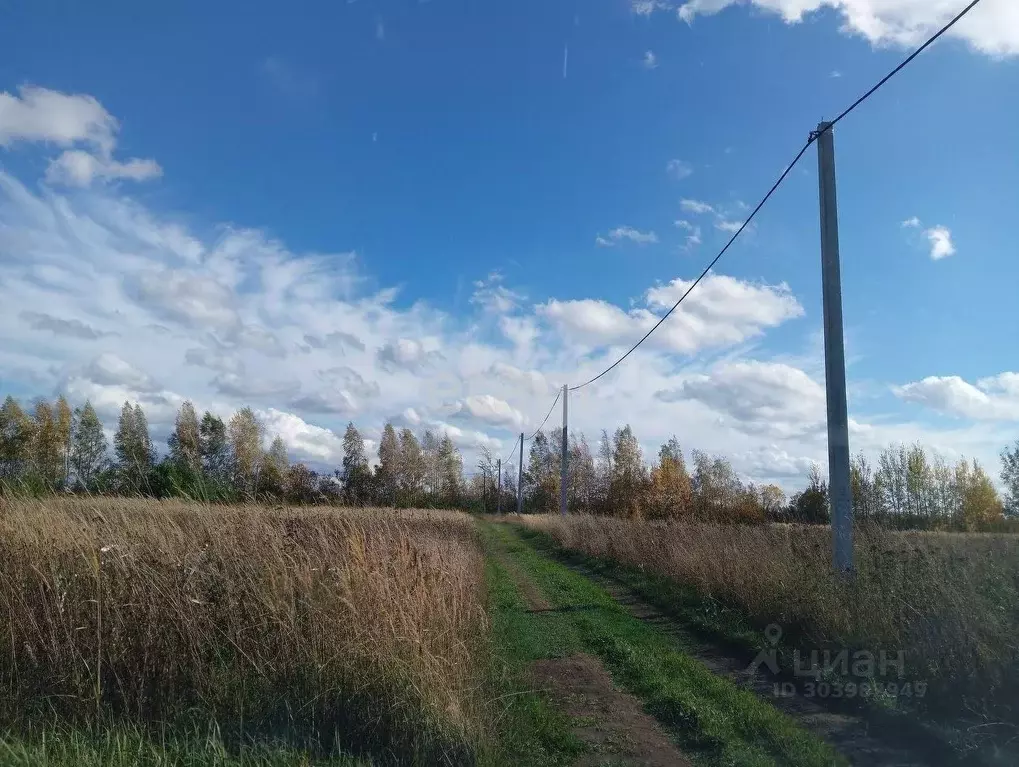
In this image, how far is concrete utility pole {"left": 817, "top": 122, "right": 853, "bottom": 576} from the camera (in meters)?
9.72

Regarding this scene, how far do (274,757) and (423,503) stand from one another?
34.2 metres

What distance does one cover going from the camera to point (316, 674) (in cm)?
574

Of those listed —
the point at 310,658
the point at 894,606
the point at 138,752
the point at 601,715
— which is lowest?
the point at 601,715

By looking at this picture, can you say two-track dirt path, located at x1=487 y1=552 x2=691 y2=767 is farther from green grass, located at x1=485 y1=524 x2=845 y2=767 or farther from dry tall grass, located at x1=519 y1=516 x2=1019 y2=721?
dry tall grass, located at x1=519 y1=516 x2=1019 y2=721

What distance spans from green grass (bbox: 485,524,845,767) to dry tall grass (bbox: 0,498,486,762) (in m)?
1.79

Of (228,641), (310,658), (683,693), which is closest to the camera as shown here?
(310,658)

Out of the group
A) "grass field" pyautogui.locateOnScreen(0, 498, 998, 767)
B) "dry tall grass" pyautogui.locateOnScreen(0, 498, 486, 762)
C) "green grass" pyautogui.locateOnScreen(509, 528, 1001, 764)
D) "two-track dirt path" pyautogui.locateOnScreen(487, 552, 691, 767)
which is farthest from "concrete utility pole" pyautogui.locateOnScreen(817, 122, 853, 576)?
"dry tall grass" pyautogui.locateOnScreen(0, 498, 486, 762)

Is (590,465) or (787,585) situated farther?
(590,465)

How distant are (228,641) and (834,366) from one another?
27.8ft

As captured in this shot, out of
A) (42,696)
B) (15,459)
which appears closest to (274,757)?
(42,696)

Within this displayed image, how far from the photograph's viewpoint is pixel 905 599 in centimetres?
786

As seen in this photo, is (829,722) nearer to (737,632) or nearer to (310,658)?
(737,632)

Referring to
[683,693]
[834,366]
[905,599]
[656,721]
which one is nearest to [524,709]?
[656,721]

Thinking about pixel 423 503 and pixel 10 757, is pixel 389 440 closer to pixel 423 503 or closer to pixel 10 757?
pixel 423 503
